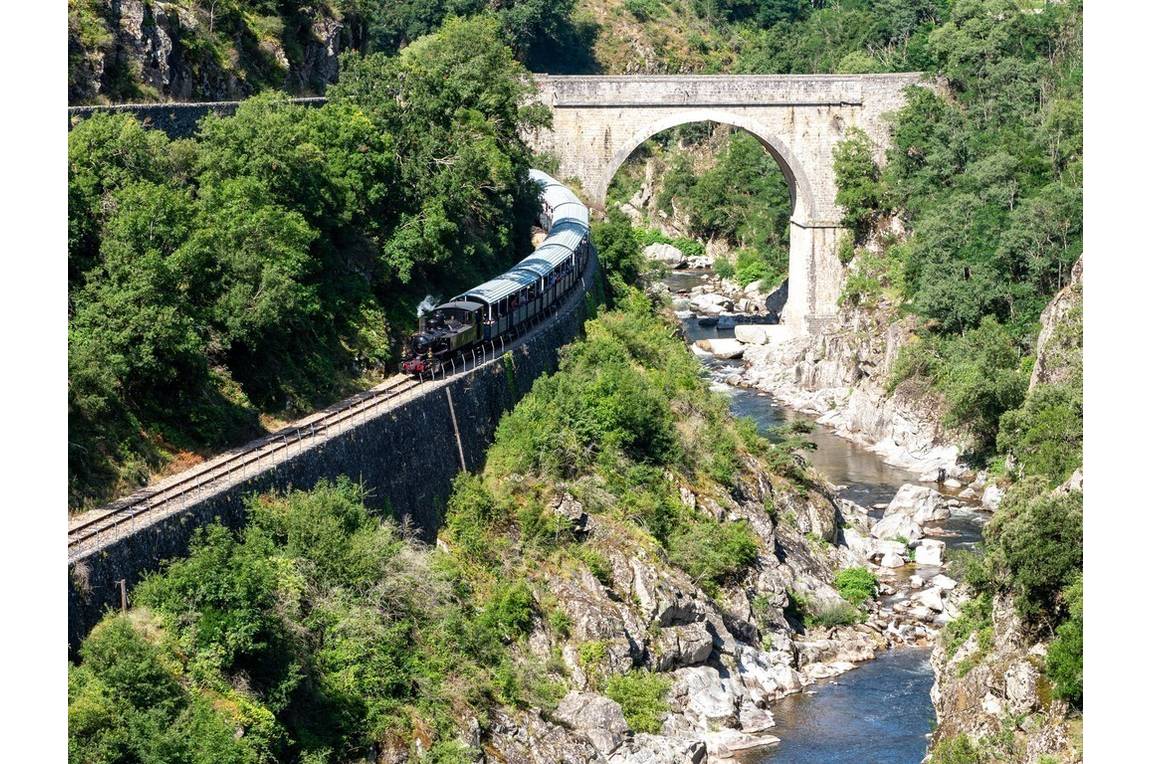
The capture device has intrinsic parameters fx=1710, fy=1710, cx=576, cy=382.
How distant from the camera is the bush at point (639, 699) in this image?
4088 centimetres

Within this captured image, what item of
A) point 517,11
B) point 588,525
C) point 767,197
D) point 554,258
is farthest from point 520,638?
point 517,11

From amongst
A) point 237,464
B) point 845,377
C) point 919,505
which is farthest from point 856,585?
point 845,377

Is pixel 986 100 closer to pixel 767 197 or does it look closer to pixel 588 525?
pixel 767 197

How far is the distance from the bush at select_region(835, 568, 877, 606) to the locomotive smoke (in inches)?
595

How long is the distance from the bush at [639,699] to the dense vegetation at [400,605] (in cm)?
4

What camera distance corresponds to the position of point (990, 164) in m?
76.0

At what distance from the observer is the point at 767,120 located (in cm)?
8438

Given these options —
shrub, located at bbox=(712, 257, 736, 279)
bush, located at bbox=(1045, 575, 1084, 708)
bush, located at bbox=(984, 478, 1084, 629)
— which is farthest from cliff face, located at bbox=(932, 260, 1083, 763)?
shrub, located at bbox=(712, 257, 736, 279)

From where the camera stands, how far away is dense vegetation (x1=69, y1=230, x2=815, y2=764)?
102 feet

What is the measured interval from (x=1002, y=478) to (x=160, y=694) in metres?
39.9

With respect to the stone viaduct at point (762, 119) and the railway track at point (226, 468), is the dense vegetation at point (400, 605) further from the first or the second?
the stone viaduct at point (762, 119)

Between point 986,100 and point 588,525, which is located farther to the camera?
point 986,100

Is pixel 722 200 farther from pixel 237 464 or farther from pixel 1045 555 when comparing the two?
pixel 237 464

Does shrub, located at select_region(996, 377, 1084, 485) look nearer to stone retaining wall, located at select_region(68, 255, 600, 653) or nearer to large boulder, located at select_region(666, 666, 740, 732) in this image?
large boulder, located at select_region(666, 666, 740, 732)
